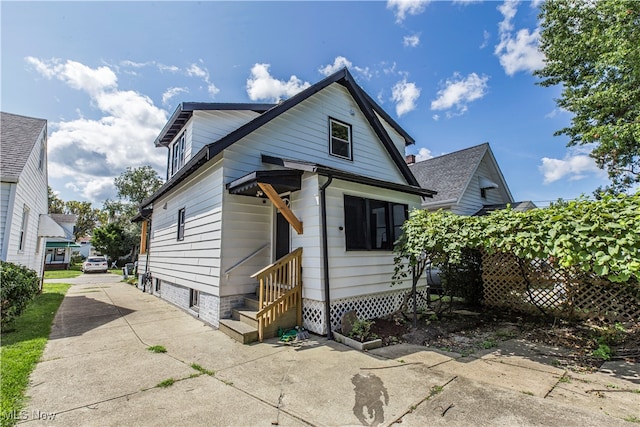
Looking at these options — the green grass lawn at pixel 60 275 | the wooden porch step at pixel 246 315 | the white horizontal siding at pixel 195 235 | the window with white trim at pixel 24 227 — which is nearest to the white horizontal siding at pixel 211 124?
the white horizontal siding at pixel 195 235

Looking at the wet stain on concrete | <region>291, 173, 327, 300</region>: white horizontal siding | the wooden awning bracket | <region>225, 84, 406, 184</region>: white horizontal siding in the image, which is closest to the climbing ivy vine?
<region>291, 173, 327, 300</region>: white horizontal siding

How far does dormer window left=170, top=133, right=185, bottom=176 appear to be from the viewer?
9430 mm

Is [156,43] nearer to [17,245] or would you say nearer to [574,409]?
[17,245]

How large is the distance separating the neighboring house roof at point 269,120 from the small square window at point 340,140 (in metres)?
1.01

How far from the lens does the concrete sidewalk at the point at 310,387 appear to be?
2.84m

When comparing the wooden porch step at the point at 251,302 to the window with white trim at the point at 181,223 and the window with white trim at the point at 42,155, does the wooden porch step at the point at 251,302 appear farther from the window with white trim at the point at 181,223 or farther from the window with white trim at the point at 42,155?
the window with white trim at the point at 42,155

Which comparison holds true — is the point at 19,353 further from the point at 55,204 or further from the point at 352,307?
the point at 55,204

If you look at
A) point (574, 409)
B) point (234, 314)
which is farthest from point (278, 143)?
point (574, 409)

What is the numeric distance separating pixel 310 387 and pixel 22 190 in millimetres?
10778

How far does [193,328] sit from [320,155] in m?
5.60

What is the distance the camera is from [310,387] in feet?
11.6

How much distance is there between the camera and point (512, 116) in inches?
532

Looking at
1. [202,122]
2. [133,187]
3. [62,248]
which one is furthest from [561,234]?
[62,248]

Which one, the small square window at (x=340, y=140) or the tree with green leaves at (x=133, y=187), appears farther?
the tree with green leaves at (x=133, y=187)
